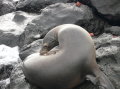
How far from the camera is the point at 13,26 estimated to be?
8.48 m

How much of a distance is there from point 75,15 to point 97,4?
1.86 ft

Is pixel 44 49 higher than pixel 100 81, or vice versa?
pixel 44 49

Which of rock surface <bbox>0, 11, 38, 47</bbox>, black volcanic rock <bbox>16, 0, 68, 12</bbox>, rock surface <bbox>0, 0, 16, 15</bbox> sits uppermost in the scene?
black volcanic rock <bbox>16, 0, 68, 12</bbox>

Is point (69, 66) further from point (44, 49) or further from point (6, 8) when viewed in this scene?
point (6, 8)

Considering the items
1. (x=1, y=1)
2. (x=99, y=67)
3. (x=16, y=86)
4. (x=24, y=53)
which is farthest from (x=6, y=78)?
(x=1, y=1)

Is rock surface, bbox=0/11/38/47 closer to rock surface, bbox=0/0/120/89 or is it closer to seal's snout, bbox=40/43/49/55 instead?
rock surface, bbox=0/0/120/89

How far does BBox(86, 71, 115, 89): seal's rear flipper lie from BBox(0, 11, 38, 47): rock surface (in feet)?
12.8

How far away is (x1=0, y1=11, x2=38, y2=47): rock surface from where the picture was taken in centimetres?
789

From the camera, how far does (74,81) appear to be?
438 cm

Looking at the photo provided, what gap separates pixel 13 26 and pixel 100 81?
4.74 metres

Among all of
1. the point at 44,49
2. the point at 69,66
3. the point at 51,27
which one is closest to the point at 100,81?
the point at 69,66

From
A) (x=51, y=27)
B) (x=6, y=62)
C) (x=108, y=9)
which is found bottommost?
(x=6, y=62)

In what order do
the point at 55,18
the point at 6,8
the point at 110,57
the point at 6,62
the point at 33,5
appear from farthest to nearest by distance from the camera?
the point at 6,8, the point at 33,5, the point at 55,18, the point at 6,62, the point at 110,57

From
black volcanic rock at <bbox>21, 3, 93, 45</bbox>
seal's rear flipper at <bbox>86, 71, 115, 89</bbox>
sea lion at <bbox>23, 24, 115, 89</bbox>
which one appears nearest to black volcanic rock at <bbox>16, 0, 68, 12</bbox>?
black volcanic rock at <bbox>21, 3, 93, 45</bbox>
